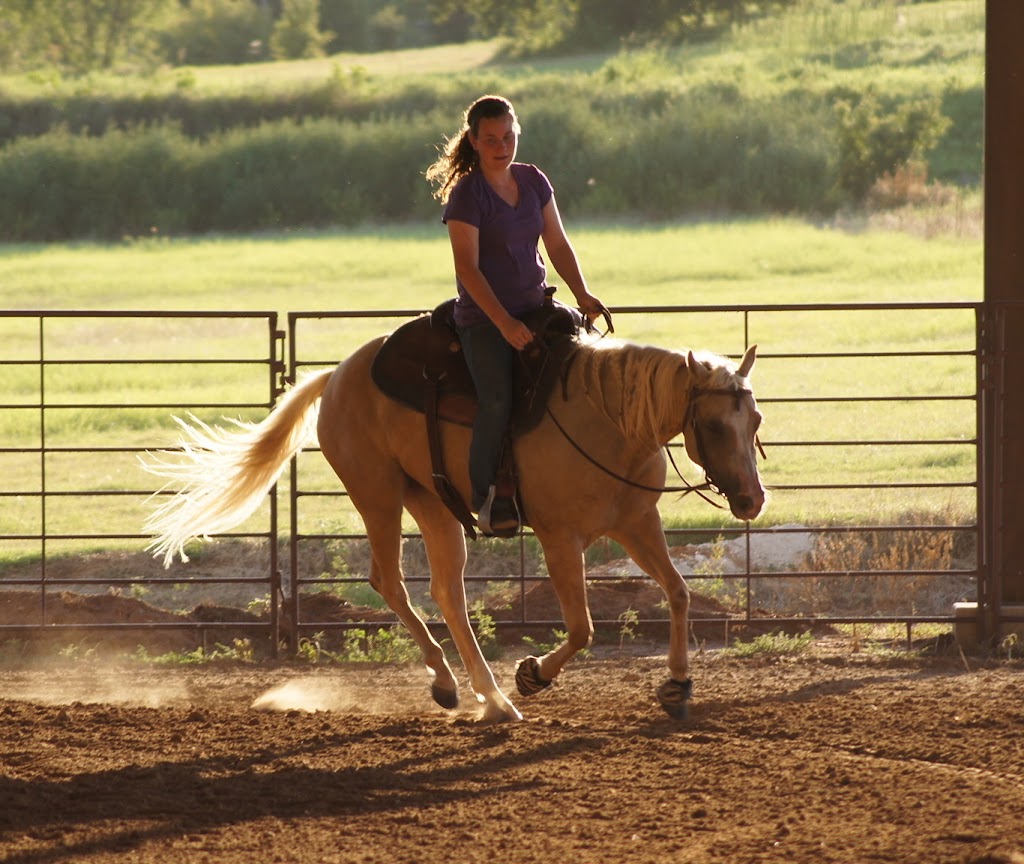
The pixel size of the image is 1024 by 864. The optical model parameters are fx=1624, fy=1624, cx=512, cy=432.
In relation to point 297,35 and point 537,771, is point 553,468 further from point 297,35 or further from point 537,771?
point 297,35

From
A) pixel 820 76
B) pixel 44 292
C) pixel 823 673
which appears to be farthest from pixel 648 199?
pixel 823 673

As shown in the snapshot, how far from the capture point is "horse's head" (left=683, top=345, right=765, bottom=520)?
552 cm

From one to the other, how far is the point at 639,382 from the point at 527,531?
5.42 m

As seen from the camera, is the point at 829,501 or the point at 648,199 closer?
the point at 829,501

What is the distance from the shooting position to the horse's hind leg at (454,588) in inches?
253

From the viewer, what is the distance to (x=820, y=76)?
46.6 meters

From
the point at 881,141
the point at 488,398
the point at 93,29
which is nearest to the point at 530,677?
the point at 488,398

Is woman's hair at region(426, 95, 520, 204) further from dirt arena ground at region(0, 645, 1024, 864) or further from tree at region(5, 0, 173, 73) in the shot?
tree at region(5, 0, 173, 73)

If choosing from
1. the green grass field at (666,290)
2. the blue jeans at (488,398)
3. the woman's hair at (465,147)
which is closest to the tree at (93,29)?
the green grass field at (666,290)

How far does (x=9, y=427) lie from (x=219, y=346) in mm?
8346

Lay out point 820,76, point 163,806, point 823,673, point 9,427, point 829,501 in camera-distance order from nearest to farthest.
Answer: point 163,806 → point 823,673 → point 829,501 → point 9,427 → point 820,76

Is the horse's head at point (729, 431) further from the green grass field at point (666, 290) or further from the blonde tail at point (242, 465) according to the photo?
the green grass field at point (666, 290)

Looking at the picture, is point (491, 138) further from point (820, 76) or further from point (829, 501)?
point (820, 76)

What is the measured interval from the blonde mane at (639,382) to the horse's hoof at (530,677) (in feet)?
3.32
